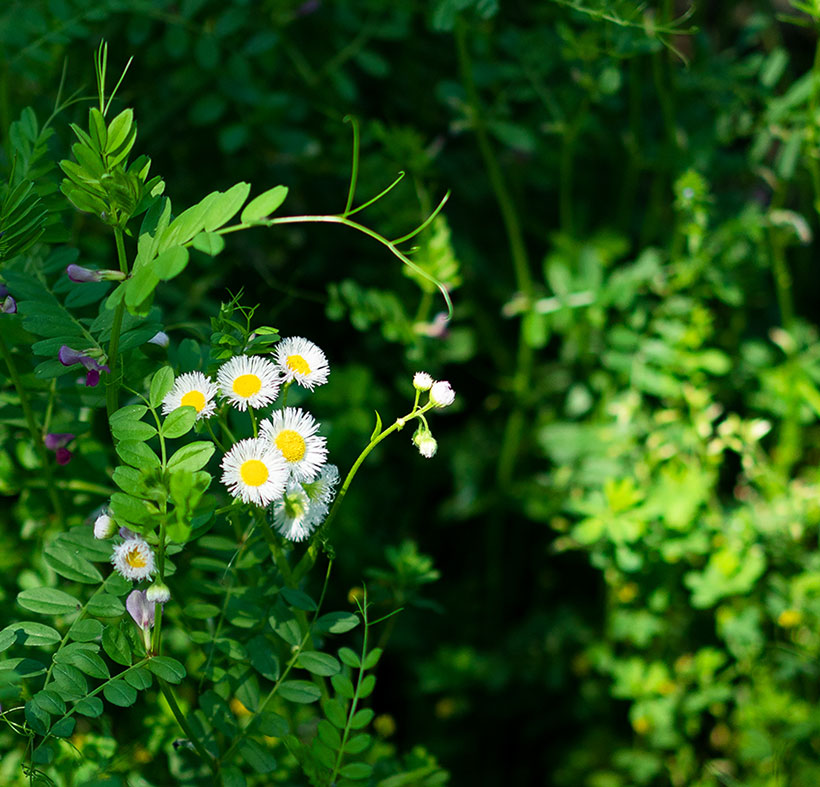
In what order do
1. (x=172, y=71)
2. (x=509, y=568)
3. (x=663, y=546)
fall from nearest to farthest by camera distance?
(x=663, y=546) → (x=172, y=71) → (x=509, y=568)

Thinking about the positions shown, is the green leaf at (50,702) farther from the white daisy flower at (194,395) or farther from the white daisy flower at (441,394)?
the white daisy flower at (441,394)

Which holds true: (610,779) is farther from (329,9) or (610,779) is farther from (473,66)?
(329,9)

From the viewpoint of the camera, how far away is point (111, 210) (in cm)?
76

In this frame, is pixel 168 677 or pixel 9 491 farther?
pixel 9 491

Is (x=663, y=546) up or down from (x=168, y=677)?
down

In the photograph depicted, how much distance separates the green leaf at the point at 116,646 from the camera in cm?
78

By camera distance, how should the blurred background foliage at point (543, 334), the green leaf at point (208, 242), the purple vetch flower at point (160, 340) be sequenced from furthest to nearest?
the blurred background foliage at point (543, 334) < the purple vetch flower at point (160, 340) < the green leaf at point (208, 242)

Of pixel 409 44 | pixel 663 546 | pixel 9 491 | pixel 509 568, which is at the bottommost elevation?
pixel 509 568

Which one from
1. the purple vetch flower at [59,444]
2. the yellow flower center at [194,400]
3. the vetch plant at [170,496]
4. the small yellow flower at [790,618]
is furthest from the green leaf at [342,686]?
the small yellow flower at [790,618]

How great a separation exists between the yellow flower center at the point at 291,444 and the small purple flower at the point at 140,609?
215 mm

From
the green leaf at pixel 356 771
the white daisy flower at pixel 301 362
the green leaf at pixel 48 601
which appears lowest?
the green leaf at pixel 356 771

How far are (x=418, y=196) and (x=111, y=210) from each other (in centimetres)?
76

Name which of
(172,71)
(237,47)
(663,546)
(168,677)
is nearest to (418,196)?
(237,47)

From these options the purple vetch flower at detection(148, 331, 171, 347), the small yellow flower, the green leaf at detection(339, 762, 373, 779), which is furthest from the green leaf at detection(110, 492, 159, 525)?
the small yellow flower
